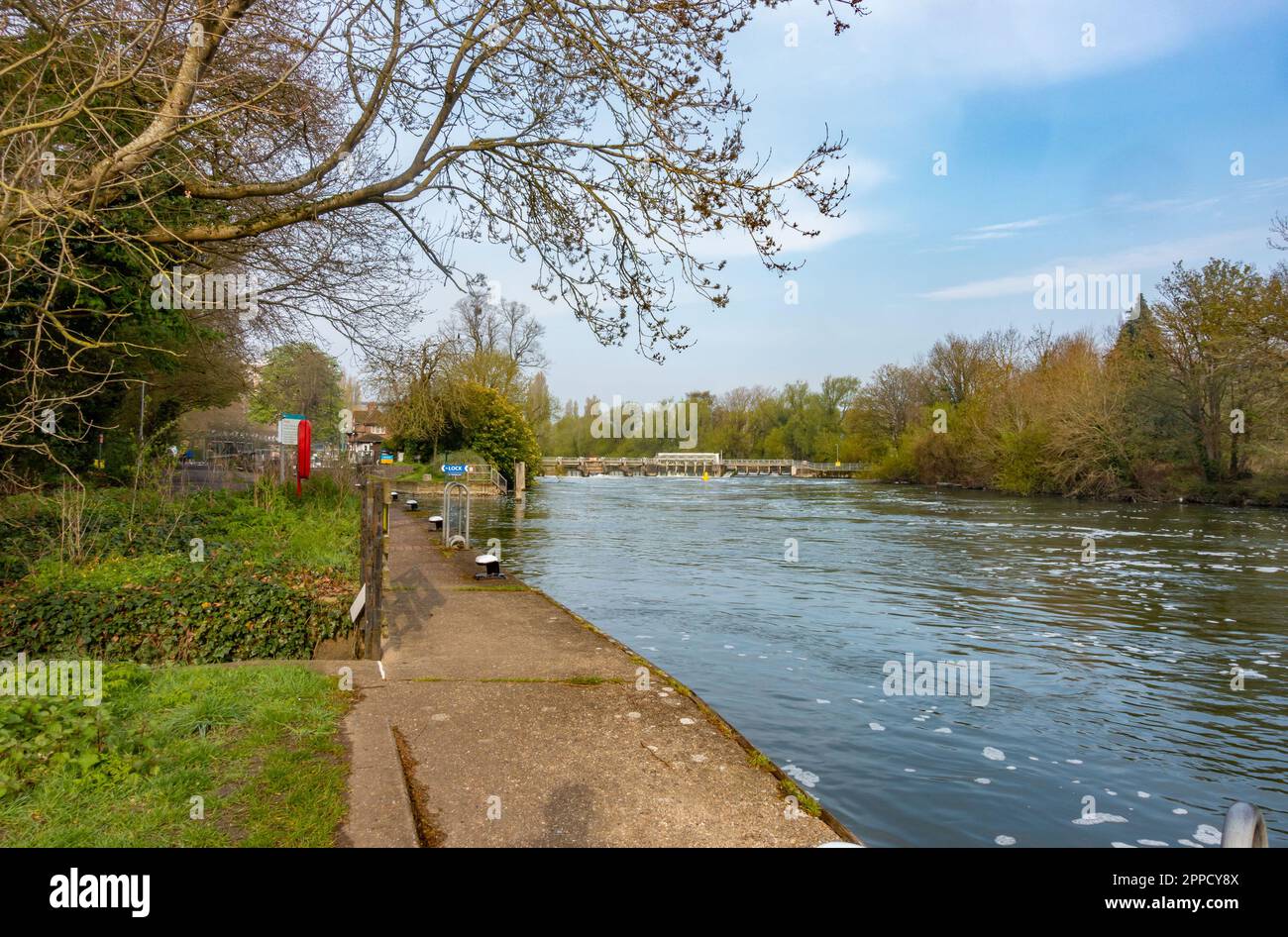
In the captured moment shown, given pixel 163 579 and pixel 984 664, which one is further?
pixel 984 664

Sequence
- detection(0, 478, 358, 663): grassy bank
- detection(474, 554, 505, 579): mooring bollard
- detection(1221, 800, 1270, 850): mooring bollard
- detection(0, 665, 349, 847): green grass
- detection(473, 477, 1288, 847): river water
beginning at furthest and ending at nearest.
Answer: detection(474, 554, 505, 579): mooring bollard → detection(0, 478, 358, 663): grassy bank → detection(473, 477, 1288, 847): river water → detection(0, 665, 349, 847): green grass → detection(1221, 800, 1270, 850): mooring bollard

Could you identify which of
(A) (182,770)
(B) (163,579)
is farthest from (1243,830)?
(B) (163,579)

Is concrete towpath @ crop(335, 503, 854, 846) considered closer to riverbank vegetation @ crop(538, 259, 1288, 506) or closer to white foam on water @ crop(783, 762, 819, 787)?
white foam on water @ crop(783, 762, 819, 787)

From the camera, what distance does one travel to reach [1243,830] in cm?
223

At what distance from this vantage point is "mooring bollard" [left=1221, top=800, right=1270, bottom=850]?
2.21 metres

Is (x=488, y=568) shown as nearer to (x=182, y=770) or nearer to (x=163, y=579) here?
(x=163, y=579)

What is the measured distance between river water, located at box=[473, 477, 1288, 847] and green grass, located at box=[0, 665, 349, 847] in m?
3.59

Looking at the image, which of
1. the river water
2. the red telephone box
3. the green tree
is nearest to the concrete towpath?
the river water

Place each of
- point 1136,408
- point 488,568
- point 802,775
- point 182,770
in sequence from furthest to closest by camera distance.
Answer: point 1136,408 < point 488,568 < point 802,775 < point 182,770

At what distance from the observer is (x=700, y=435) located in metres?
124

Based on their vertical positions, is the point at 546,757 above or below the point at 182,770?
below

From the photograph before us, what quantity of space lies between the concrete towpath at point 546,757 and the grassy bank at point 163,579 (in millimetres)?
1070

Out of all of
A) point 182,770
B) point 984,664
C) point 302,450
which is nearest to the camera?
point 182,770

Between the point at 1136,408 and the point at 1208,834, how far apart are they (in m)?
42.7
